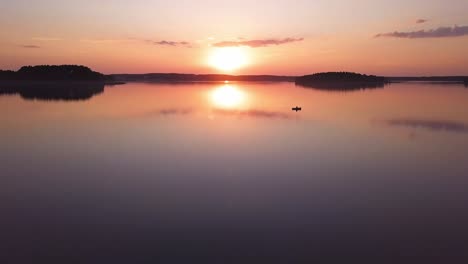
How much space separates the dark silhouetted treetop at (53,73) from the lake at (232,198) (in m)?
102

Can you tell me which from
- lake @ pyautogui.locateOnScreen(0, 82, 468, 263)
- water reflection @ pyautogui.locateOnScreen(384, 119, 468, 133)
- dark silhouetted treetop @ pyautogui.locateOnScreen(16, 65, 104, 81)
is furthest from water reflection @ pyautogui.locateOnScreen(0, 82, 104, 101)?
water reflection @ pyautogui.locateOnScreen(384, 119, 468, 133)

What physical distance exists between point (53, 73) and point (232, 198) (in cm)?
11650

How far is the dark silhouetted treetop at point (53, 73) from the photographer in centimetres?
11188

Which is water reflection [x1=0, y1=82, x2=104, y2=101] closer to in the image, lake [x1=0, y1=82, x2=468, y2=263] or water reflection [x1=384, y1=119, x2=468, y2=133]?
lake [x1=0, y1=82, x2=468, y2=263]

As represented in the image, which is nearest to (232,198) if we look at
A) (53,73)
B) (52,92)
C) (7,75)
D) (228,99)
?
(228,99)

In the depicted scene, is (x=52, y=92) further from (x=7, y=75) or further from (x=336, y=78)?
(x=336, y=78)

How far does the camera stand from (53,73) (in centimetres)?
11238

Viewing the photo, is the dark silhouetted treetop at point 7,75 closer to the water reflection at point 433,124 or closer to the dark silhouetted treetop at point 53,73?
the dark silhouetted treetop at point 53,73

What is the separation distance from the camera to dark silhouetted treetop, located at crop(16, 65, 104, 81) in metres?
112

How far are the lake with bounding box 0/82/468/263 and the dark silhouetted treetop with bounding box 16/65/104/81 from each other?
102 m

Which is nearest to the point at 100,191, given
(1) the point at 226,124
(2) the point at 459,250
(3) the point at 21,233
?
(3) the point at 21,233

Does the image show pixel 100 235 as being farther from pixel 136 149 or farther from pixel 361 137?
pixel 361 137

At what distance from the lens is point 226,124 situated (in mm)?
25906

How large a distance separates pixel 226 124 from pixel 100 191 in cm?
1615
